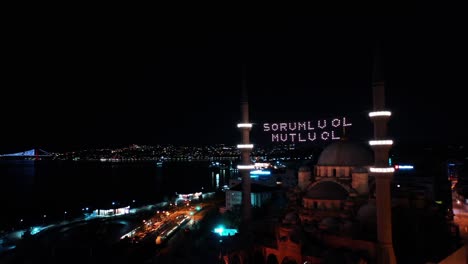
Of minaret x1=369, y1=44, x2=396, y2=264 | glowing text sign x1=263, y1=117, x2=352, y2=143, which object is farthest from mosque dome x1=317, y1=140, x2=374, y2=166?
minaret x1=369, y1=44, x2=396, y2=264

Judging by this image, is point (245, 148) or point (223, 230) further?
point (223, 230)

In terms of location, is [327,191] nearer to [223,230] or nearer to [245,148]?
[245,148]

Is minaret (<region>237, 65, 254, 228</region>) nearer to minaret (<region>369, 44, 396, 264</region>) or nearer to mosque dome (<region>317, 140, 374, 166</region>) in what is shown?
mosque dome (<region>317, 140, 374, 166</region>)

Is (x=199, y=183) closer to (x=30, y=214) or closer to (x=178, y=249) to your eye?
(x=30, y=214)

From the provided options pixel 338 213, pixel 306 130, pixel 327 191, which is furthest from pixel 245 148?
pixel 338 213

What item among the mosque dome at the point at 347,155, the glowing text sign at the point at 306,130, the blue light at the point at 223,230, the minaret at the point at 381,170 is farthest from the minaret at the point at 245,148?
the minaret at the point at 381,170

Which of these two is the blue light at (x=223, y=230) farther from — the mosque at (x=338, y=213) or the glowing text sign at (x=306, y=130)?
the glowing text sign at (x=306, y=130)
